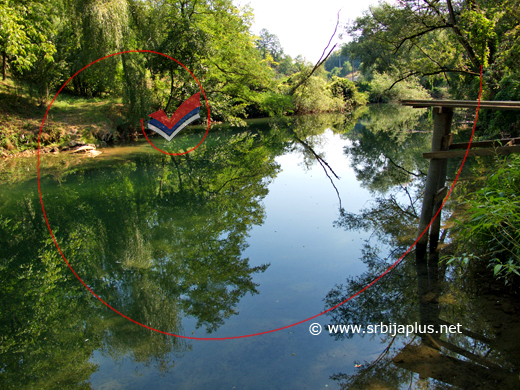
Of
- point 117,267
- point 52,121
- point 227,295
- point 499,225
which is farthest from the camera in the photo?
point 52,121

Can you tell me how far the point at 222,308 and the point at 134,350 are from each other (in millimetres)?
1043

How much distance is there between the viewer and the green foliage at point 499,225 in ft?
12.1

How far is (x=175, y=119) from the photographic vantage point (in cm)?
2233

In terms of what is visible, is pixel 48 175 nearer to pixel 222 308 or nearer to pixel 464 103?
pixel 222 308

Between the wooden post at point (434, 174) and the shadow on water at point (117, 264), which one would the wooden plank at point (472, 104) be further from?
the shadow on water at point (117, 264)

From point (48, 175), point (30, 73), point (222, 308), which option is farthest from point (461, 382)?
point (30, 73)

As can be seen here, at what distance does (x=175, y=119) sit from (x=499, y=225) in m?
20.8

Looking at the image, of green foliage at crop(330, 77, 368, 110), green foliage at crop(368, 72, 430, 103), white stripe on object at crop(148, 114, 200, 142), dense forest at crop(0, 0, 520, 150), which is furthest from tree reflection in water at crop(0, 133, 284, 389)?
green foliage at crop(330, 77, 368, 110)

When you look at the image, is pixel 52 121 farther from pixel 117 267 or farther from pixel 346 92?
pixel 346 92

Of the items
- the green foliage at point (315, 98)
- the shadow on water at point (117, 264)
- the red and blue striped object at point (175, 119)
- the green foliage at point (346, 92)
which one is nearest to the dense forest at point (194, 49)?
the red and blue striped object at point (175, 119)

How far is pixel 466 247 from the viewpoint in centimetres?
490

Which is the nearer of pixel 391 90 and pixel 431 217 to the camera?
pixel 431 217

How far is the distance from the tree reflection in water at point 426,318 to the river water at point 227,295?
16mm

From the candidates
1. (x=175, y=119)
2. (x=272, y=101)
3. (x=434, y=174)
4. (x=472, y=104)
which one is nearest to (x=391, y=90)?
(x=272, y=101)
